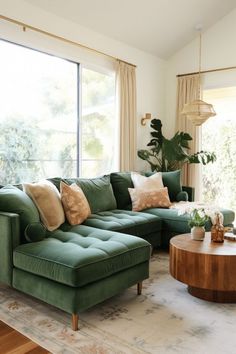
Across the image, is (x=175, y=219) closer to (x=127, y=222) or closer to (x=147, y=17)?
(x=127, y=222)

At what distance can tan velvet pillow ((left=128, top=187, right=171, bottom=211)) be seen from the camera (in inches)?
159

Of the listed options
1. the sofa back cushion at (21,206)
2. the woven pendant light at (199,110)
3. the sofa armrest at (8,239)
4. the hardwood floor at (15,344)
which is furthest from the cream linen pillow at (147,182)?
the hardwood floor at (15,344)

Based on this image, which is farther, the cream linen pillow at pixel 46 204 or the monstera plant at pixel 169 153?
the monstera plant at pixel 169 153

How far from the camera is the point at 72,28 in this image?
4.06 meters

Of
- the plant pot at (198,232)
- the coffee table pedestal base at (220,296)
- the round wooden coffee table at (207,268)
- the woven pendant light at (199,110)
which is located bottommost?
the coffee table pedestal base at (220,296)

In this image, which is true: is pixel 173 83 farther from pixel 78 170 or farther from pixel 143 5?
pixel 78 170

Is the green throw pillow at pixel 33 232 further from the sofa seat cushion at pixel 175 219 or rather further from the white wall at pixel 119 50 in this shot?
the white wall at pixel 119 50

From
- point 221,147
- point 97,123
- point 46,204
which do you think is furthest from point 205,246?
point 221,147

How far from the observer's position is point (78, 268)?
207cm

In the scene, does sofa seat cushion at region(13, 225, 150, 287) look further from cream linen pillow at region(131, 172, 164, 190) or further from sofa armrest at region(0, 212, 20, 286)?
cream linen pillow at region(131, 172, 164, 190)

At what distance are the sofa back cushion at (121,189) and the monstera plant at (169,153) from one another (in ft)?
3.02

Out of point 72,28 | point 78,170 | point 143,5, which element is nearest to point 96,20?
point 72,28

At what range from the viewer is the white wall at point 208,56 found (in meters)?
4.98

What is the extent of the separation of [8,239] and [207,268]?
1498 millimetres
